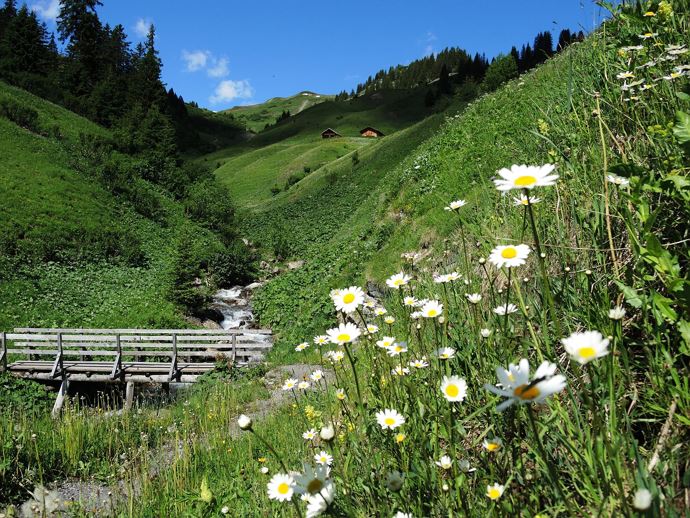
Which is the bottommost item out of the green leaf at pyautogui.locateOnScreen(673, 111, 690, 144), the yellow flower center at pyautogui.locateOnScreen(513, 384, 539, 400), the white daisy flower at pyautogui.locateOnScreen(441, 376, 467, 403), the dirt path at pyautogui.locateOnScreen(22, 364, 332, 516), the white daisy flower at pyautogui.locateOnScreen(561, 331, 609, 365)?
the dirt path at pyautogui.locateOnScreen(22, 364, 332, 516)

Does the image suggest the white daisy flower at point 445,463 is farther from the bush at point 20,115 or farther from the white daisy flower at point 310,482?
the bush at point 20,115

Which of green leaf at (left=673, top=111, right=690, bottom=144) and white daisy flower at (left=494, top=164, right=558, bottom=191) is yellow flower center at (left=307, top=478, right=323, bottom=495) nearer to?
white daisy flower at (left=494, top=164, right=558, bottom=191)

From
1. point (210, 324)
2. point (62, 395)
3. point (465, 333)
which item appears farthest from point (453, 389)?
point (210, 324)

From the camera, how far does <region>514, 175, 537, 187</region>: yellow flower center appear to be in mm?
1309

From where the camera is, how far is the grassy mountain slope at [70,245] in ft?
57.9

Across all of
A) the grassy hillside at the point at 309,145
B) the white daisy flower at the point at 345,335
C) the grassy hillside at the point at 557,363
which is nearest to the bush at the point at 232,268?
the grassy hillside at the point at 309,145

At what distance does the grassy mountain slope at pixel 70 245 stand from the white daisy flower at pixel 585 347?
58.5 feet

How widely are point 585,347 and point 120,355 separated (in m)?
14.6

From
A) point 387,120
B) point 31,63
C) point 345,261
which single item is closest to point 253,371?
point 345,261

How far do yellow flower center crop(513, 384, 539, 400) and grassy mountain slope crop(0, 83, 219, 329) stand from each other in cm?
1776

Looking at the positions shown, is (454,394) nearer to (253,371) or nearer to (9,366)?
(253,371)

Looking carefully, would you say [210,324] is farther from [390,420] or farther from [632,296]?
[632,296]

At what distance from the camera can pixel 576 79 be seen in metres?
4.22

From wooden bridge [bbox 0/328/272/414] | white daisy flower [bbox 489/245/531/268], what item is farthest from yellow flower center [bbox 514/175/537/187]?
wooden bridge [bbox 0/328/272/414]
